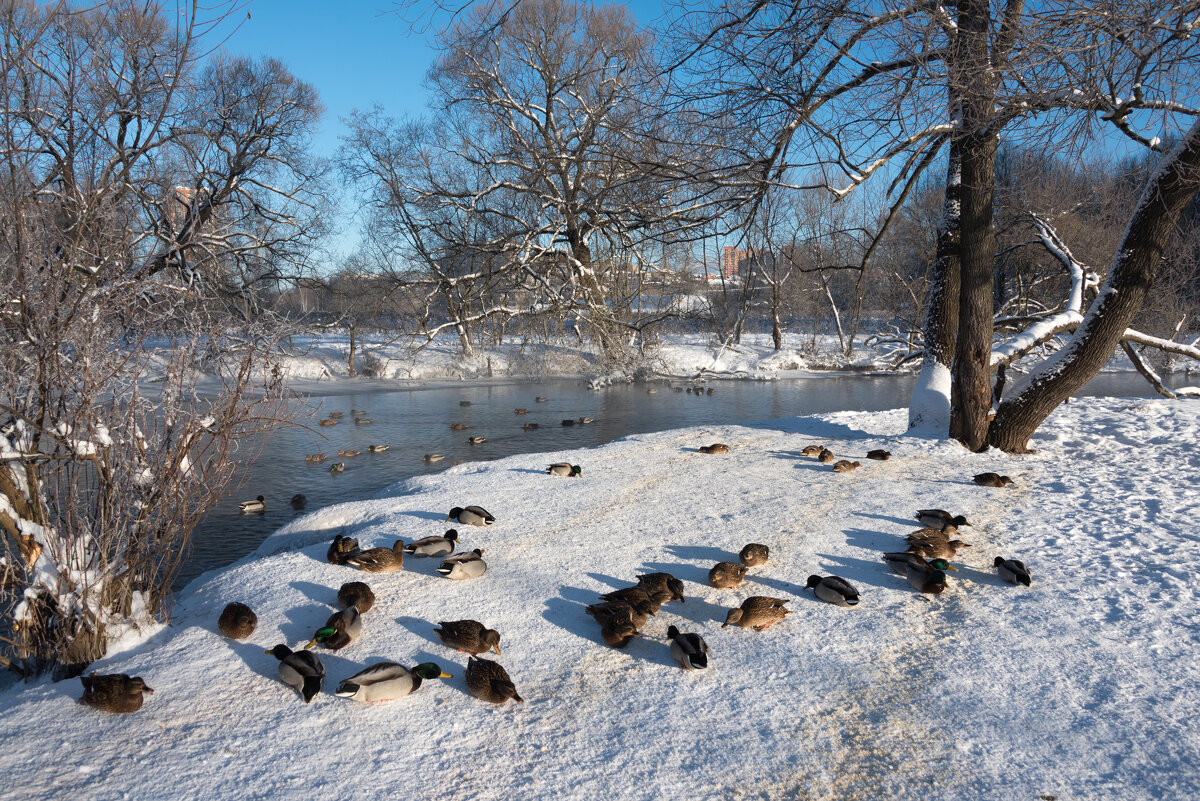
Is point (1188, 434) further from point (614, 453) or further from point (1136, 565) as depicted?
point (614, 453)

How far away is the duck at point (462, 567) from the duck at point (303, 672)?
3.99ft

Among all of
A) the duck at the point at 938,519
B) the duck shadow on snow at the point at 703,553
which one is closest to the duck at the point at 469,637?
the duck shadow on snow at the point at 703,553

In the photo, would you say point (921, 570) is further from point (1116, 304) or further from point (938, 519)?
point (1116, 304)

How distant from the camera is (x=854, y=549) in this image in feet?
17.3

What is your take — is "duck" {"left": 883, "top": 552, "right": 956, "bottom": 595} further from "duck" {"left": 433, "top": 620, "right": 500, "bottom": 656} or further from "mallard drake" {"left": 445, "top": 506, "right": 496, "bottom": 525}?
"mallard drake" {"left": 445, "top": 506, "right": 496, "bottom": 525}

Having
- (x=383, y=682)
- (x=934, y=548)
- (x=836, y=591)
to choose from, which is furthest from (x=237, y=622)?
(x=934, y=548)

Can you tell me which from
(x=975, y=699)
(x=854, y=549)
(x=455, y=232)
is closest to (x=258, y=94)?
(x=455, y=232)

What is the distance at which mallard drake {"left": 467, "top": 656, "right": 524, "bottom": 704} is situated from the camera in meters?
3.42

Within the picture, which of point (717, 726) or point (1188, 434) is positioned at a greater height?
point (1188, 434)

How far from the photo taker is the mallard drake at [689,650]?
11.9 ft

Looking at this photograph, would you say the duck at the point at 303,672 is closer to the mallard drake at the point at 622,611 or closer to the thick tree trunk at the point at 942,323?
→ the mallard drake at the point at 622,611

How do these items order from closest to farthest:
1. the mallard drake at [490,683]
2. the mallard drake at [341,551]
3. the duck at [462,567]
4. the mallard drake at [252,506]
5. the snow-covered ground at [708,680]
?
the snow-covered ground at [708,680] < the mallard drake at [490,683] < the duck at [462,567] < the mallard drake at [341,551] < the mallard drake at [252,506]

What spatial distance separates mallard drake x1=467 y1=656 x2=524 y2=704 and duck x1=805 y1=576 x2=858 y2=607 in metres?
2.10

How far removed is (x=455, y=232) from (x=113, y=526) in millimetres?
14918
